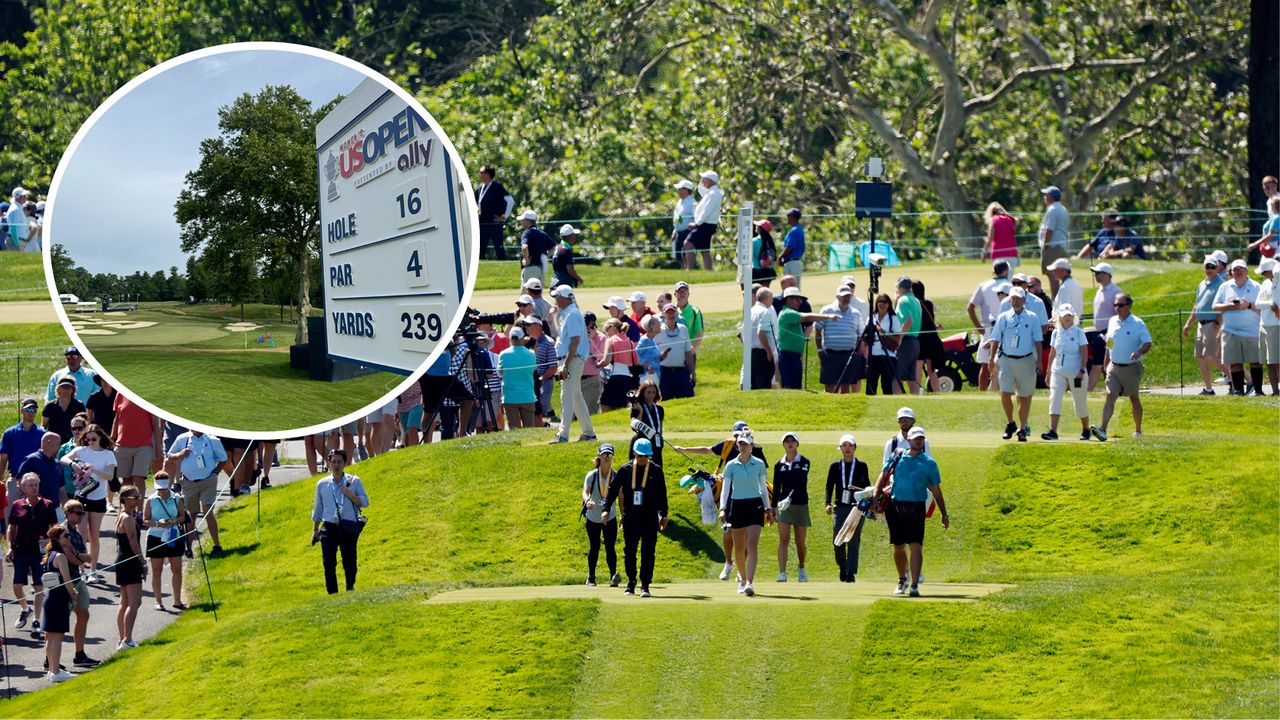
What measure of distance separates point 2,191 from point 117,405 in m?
29.4

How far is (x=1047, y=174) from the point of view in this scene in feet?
136

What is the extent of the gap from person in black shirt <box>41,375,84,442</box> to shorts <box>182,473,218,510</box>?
1.47 m

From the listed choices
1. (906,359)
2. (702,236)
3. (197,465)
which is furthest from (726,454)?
(702,236)

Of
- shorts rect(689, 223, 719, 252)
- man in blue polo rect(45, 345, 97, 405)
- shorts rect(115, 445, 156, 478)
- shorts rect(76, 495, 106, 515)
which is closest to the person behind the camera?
shorts rect(76, 495, 106, 515)

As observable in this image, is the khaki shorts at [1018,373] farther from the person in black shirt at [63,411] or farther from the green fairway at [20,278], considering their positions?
the green fairway at [20,278]

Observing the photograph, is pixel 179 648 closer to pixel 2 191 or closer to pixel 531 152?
pixel 531 152

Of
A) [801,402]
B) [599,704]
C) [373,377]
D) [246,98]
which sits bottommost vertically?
[599,704]

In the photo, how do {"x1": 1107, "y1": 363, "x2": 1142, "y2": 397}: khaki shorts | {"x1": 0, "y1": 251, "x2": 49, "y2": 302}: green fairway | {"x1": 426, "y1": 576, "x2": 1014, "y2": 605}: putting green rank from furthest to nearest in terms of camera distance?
{"x1": 0, "y1": 251, "x2": 49, "y2": 302}: green fairway → {"x1": 1107, "y1": 363, "x2": 1142, "y2": 397}: khaki shorts → {"x1": 426, "y1": 576, "x2": 1014, "y2": 605}: putting green

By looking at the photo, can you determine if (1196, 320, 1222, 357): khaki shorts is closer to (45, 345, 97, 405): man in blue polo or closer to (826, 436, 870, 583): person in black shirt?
(826, 436, 870, 583): person in black shirt

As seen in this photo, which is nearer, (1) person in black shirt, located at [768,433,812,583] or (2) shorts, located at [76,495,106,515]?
(1) person in black shirt, located at [768,433,812,583]

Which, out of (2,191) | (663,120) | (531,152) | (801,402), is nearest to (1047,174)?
(663,120)

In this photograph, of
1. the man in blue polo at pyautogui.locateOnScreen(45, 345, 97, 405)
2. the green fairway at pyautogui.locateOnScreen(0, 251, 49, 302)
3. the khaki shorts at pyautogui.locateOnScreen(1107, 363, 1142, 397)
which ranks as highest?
the green fairway at pyautogui.locateOnScreen(0, 251, 49, 302)

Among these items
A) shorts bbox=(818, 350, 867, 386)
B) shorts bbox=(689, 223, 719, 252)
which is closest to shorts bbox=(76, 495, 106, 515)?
shorts bbox=(818, 350, 867, 386)

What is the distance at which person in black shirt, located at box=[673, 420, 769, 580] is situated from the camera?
1631cm
